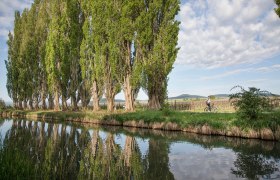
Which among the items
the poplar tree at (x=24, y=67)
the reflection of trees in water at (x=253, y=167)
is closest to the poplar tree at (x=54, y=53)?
the poplar tree at (x=24, y=67)

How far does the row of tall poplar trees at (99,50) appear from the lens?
87.0ft

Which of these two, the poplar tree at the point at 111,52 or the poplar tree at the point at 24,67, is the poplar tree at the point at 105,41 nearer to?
the poplar tree at the point at 111,52

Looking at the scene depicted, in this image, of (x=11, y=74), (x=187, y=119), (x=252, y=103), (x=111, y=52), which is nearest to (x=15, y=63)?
(x=11, y=74)

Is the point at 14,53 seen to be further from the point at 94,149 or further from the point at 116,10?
the point at 94,149

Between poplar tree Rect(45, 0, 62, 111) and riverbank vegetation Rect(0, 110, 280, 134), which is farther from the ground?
poplar tree Rect(45, 0, 62, 111)

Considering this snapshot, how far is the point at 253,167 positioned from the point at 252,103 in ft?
22.8

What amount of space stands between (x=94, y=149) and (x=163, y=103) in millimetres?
14213

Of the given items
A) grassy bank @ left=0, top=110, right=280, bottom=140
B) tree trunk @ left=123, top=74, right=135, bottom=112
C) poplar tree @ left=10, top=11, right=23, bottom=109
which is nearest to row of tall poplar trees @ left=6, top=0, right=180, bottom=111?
tree trunk @ left=123, top=74, right=135, bottom=112

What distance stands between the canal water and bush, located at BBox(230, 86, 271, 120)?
1509 mm

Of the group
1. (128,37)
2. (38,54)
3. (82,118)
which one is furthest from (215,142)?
(38,54)

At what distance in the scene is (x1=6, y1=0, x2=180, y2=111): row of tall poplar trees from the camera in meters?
26.5

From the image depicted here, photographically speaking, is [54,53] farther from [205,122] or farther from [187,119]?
[205,122]

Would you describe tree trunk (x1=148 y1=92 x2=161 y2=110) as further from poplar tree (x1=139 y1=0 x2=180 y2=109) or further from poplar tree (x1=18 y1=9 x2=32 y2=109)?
poplar tree (x1=18 y1=9 x2=32 y2=109)

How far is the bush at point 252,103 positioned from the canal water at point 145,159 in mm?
1509
